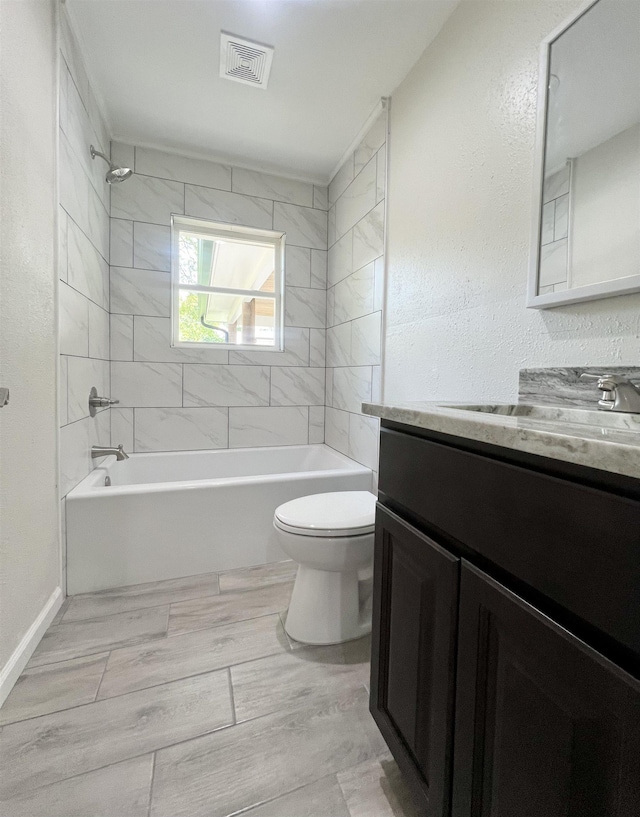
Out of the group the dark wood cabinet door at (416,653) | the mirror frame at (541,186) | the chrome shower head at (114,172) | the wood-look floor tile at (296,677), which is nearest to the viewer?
the dark wood cabinet door at (416,653)

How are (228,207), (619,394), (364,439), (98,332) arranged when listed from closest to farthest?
(619,394), (98,332), (364,439), (228,207)

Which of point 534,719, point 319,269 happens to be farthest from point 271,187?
point 534,719

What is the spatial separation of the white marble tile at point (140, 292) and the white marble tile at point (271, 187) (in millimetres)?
842

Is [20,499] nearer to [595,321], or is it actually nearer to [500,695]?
[500,695]

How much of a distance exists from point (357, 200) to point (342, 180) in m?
0.35

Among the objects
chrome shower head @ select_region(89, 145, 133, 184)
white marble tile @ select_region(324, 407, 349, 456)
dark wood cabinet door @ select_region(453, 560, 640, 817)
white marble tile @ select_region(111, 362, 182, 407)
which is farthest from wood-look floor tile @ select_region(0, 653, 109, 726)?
chrome shower head @ select_region(89, 145, 133, 184)

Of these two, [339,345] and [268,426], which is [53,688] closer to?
[268,426]

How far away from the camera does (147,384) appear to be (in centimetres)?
251

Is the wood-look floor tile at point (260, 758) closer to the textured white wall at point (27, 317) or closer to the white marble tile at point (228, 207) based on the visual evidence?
the textured white wall at point (27, 317)

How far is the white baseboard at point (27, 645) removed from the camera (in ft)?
3.66

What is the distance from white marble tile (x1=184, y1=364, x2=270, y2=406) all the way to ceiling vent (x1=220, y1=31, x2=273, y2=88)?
1.62 meters

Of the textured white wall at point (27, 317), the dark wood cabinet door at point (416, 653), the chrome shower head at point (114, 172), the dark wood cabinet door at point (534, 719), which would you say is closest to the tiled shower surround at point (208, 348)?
the chrome shower head at point (114, 172)

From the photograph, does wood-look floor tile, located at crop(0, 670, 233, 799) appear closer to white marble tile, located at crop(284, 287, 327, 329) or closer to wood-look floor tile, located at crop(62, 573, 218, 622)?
wood-look floor tile, located at crop(62, 573, 218, 622)

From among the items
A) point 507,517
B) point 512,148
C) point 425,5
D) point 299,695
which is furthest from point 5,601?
point 425,5
